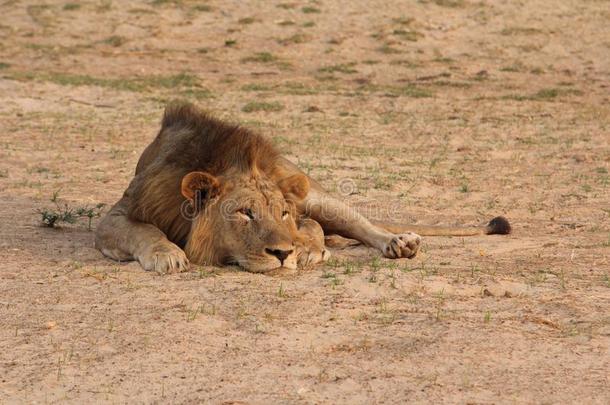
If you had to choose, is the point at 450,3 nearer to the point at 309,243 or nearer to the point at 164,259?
the point at 309,243

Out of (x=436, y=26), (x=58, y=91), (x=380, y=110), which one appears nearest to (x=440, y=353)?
(x=380, y=110)

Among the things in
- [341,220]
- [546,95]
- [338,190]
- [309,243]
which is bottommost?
[546,95]

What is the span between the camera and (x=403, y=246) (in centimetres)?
573

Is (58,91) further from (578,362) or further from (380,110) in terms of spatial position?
(578,362)

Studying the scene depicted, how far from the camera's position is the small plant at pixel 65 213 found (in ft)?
21.5

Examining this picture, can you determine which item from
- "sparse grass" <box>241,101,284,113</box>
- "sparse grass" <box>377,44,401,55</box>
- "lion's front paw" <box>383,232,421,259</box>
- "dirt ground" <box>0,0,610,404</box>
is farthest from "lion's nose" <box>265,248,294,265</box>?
"sparse grass" <box>377,44,401,55</box>

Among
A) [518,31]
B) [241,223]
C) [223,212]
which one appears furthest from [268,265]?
[518,31]

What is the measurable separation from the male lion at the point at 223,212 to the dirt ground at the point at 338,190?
13 cm

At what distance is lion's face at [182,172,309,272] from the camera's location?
16.7 feet

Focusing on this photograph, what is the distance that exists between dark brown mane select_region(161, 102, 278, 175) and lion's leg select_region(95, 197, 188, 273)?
40 centimetres

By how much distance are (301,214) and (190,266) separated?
0.94 metres

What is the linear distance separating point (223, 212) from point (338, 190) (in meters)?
3.08

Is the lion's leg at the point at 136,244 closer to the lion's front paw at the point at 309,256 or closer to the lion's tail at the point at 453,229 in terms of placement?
the lion's front paw at the point at 309,256

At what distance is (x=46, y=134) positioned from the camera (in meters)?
10.5
